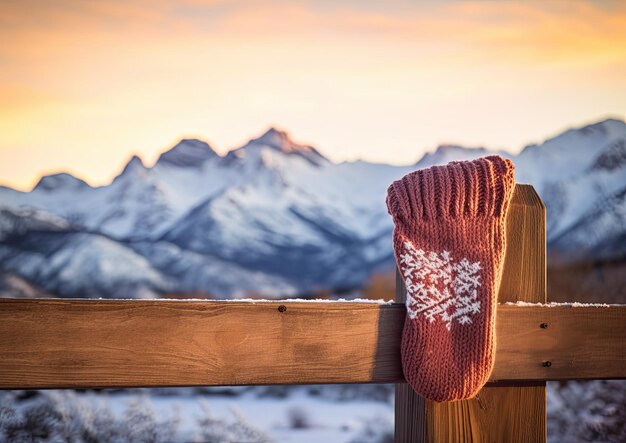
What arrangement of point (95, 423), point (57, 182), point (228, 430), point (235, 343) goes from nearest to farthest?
point (235, 343)
point (95, 423)
point (228, 430)
point (57, 182)

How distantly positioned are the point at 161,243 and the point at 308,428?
4756 mm

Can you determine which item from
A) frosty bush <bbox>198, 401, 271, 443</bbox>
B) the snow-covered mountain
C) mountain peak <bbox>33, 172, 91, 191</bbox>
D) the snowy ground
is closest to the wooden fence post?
the snowy ground

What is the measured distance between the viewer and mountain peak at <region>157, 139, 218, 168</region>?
9.37 meters

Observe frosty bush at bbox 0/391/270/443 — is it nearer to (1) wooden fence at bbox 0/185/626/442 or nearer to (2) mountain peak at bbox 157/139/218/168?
(1) wooden fence at bbox 0/185/626/442

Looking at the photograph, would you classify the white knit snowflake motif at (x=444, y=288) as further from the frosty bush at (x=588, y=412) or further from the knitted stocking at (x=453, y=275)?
the frosty bush at (x=588, y=412)

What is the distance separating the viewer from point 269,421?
516cm

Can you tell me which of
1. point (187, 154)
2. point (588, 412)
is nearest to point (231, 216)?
point (187, 154)

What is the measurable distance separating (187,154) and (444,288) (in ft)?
27.3

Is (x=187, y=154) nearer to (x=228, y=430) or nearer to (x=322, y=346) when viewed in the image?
(x=228, y=430)

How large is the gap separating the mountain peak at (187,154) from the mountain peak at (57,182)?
3.94 feet

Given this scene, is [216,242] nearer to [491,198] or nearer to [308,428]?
[308,428]

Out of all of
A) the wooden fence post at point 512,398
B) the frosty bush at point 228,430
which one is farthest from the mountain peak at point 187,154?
the wooden fence post at point 512,398

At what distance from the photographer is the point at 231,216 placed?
31.4 ft

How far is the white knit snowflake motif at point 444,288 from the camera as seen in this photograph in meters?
1.36
